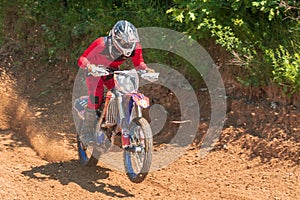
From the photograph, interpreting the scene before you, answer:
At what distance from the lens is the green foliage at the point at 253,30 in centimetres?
722

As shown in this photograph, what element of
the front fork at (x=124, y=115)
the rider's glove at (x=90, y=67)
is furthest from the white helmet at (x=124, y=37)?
the front fork at (x=124, y=115)

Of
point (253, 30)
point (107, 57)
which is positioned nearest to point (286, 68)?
point (253, 30)

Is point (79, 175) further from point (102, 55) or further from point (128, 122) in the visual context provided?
point (102, 55)

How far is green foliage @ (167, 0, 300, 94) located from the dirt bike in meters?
1.57

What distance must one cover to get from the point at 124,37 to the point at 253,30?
2.28 metres

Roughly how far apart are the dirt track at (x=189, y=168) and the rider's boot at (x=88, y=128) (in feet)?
1.39

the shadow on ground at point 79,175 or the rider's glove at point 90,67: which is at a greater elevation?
the rider's glove at point 90,67

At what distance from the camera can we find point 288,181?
6.57m

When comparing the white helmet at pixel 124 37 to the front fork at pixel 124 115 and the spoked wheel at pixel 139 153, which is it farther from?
the spoked wheel at pixel 139 153

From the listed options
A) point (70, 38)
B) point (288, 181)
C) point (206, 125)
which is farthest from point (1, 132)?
point (288, 181)

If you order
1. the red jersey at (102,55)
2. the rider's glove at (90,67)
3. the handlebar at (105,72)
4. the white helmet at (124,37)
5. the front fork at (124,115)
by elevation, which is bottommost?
the front fork at (124,115)

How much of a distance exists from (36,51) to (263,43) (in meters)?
5.37

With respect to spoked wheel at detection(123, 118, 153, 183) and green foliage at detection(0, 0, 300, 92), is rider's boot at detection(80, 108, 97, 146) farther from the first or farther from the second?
green foliage at detection(0, 0, 300, 92)

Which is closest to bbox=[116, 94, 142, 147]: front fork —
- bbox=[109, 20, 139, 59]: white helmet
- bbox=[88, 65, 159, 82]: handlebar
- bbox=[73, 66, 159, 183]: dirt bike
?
bbox=[73, 66, 159, 183]: dirt bike
